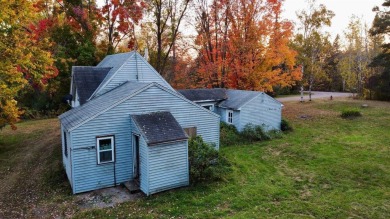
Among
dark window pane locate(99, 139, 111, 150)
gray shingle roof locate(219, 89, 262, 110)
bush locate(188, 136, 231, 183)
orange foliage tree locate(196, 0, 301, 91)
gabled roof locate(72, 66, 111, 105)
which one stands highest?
orange foliage tree locate(196, 0, 301, 91)

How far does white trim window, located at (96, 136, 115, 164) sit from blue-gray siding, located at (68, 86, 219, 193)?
185 mm

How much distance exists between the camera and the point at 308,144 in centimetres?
1966

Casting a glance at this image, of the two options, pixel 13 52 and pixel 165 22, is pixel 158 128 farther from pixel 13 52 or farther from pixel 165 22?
pixel 165 22

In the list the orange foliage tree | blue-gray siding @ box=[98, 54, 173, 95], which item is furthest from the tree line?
blue-gray siding @ box=[98, 54, 173, 95]

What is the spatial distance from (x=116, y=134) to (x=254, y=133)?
1191 centimetres

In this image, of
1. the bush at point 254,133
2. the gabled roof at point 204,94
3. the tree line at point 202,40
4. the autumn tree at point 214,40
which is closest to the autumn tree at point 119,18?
the tree line at point 202,40

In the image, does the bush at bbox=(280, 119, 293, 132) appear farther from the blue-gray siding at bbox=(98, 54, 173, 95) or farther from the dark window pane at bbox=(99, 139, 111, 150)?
the dark window pane at bbox=(99, 139, 111, 150)

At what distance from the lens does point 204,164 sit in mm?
13453

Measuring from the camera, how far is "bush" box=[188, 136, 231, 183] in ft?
43.8

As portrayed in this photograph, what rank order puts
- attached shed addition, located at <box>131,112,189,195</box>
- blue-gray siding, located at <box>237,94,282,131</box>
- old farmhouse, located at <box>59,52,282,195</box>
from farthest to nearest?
1. blue-gray siding, located at <box>237,94,282,131</box>
2. old farmhouse, located at <box>59,52,282,195</box>
3. attached shed addition, located at <box>131,112,189,195</box>

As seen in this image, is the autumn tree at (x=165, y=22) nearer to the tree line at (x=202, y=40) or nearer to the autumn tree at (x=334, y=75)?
the tree line at (x=202, y=40)

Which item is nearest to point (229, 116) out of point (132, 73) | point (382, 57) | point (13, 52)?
point (132, 73)

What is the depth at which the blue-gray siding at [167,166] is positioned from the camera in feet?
39.9

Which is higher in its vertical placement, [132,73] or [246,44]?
[246,44]
